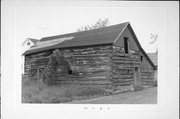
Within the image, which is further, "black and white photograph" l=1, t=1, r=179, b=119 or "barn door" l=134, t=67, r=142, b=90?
"barn door" l=134, t=67, r=142, b=90

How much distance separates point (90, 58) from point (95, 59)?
0.25ft

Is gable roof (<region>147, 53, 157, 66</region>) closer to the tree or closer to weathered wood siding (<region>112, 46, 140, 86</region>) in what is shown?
weathered wood siding (<region>112, 46, 140, 86</region>)

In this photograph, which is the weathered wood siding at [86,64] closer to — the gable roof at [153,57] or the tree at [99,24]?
the tree at [99,24]

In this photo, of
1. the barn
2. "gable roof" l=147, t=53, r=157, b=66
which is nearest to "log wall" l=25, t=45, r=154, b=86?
the barn

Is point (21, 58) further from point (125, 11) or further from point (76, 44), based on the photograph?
point (125, 11)

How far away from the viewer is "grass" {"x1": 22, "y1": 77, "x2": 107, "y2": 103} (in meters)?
3.74

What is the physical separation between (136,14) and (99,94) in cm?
129

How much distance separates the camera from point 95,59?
380cm

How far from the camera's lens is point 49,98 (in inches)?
148

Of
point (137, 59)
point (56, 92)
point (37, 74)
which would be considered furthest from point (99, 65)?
point (37, 74)

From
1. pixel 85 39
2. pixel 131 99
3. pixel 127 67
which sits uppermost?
pixel 85 39

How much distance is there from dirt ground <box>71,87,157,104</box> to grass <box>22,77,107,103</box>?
7 cm

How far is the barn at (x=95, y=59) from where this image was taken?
148 inches

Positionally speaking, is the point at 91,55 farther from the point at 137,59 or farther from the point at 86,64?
the point at 137,59
